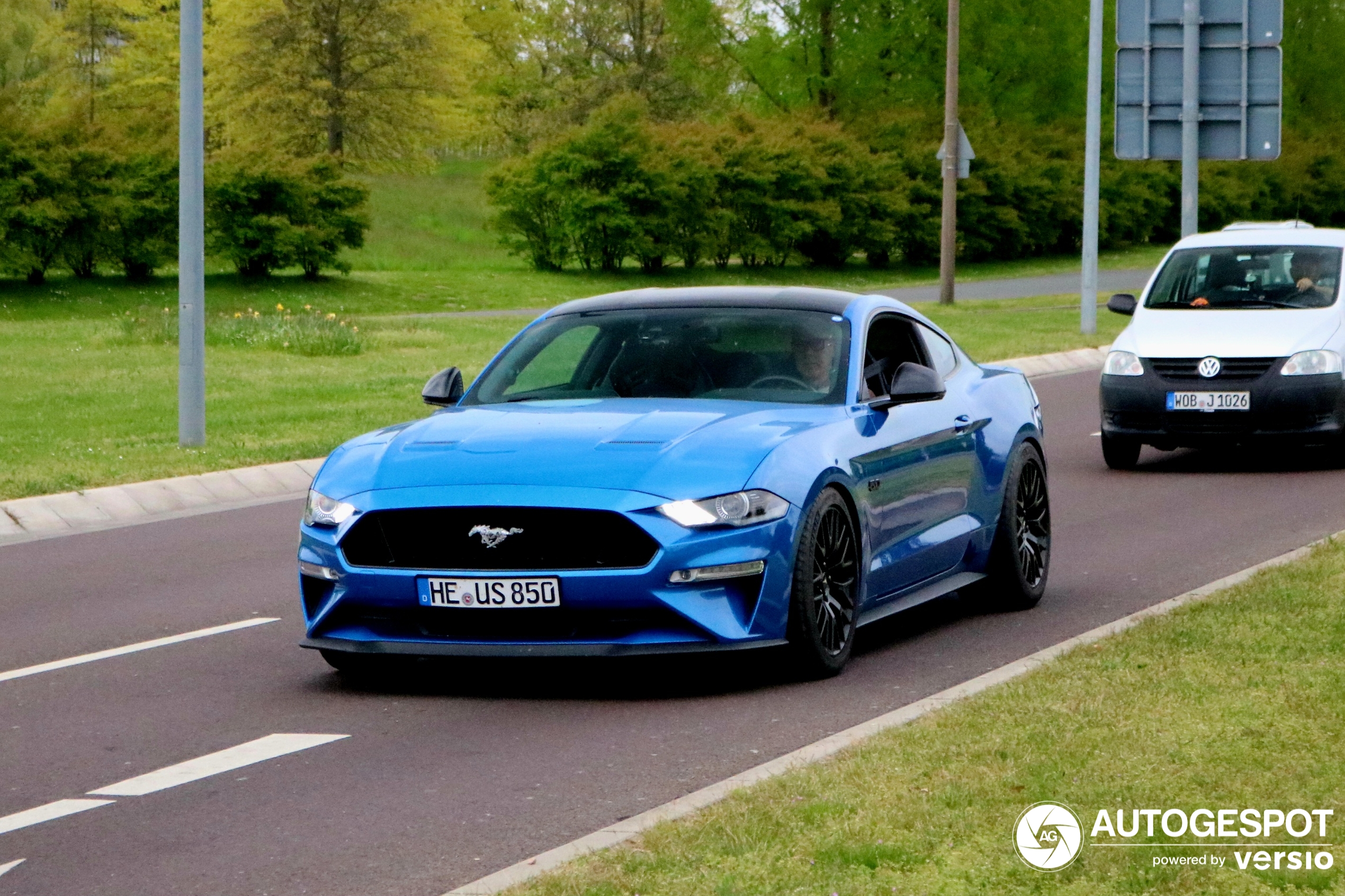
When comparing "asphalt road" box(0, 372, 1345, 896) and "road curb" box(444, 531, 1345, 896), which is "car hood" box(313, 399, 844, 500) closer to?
"asphalt road" box(0, 372, 1345, 896)

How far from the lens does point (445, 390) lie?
930 cm

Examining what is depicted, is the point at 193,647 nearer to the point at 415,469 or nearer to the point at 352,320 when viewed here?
the point at 415,469

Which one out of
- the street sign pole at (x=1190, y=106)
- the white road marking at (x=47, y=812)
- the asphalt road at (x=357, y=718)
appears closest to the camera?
the asphalt road at (x=357, y=718)

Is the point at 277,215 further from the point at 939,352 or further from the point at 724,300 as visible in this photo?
the point at 724,300

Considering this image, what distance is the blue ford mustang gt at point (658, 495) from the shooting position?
7.62 metres

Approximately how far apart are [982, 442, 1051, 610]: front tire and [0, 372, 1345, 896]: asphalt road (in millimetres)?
150

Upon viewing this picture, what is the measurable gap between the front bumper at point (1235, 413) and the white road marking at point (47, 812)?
35.7 feet

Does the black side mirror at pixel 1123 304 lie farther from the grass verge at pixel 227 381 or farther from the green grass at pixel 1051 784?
the green grass at pixel 1051 784

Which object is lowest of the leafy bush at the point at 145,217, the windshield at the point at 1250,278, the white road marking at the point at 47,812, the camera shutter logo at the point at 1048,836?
the white road marking at the point at 47,812

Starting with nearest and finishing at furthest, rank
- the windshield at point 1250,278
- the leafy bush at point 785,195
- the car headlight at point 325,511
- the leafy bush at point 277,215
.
A: 1. the car headlight at point 325,511
2. the windshield at point 1250,278
3. the leafy bush at point 277,215
4. the leafy bush at point 785,195

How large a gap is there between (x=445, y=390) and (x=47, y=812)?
3359 mm

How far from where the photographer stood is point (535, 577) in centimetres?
758

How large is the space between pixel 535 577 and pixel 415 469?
0.67m
